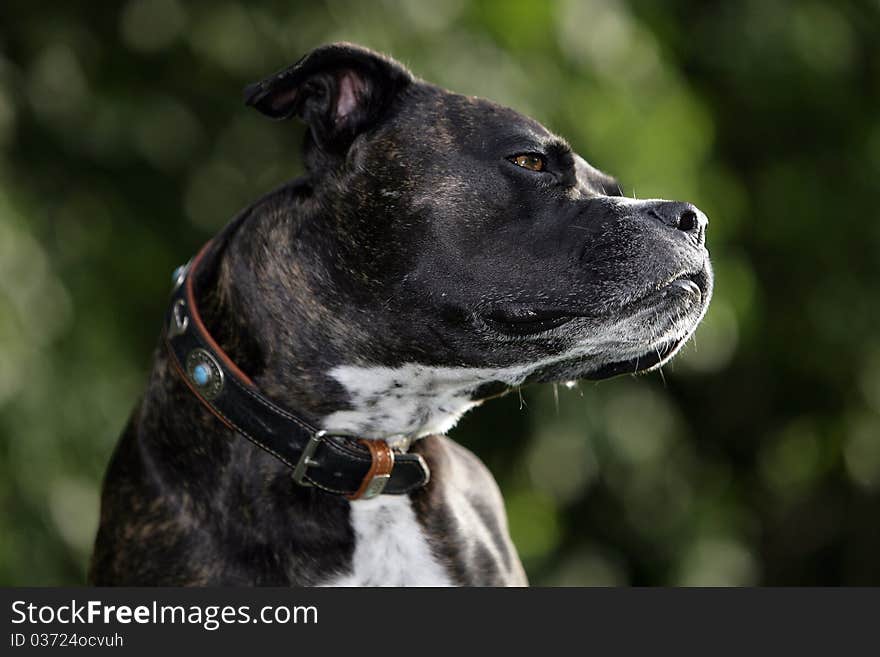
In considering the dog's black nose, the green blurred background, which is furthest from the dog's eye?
the green blurred background

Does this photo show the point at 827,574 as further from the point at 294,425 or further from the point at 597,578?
the point at 294,425

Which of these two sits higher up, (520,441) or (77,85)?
(77,85)

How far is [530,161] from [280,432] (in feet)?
3.23

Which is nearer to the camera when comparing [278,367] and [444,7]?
[278,367]

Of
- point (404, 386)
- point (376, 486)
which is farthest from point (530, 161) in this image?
point (376, 486)

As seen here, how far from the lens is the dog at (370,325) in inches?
138

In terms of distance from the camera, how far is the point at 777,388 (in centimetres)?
1036

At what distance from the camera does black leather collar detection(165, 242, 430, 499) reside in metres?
3.49

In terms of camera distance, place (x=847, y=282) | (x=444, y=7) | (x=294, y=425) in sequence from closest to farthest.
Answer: (x=294, y=425) → (x=444, y=7) → (x=847, y=282)

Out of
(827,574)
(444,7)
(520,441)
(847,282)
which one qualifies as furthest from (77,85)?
(827,574)

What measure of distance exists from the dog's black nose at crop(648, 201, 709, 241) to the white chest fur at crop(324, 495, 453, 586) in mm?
1032

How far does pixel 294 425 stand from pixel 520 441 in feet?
16.2

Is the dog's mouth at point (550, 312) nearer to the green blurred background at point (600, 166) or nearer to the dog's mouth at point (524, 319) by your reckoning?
the dog's mouth at point (524, 319)

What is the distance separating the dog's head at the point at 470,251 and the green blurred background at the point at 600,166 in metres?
2.73
